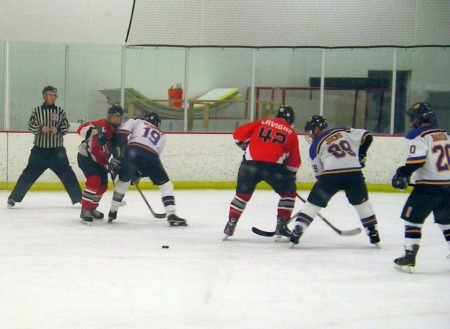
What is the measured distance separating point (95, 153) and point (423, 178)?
2.75 m

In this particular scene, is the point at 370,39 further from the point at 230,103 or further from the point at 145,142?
the point at 145,142

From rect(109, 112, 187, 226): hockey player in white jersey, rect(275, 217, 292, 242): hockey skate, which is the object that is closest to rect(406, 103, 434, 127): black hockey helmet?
rect(275, 217, 292, 242): hockey skate

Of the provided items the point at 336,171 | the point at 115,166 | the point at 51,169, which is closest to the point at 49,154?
the point at 51,169

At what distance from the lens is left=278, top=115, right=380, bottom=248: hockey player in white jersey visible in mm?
5082

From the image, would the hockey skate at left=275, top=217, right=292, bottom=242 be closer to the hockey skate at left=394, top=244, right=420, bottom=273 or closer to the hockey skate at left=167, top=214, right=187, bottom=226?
the hockey skate at left=167, top=214, right=187, bottom=226

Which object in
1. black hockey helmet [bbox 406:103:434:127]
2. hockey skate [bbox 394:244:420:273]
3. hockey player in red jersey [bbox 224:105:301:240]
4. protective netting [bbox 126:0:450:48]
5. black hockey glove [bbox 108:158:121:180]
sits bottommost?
hockey skate [bbox 394:244:420:273]

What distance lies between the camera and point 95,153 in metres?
6.26

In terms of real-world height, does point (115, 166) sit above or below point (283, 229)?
above

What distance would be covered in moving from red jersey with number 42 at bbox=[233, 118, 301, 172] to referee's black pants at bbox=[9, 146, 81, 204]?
2.22 metres

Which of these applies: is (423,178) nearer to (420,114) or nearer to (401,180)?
(401,180)

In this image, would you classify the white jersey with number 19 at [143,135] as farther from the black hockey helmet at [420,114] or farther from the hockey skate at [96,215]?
the black hockey helmet at [420,114]

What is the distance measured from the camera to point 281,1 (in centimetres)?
1073

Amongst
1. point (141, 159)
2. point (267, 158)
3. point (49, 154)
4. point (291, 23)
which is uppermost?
point (291, 23)

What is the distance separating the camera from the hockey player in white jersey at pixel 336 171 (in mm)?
5082
